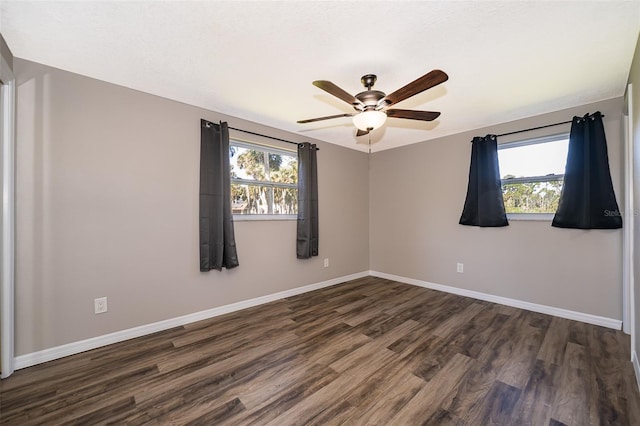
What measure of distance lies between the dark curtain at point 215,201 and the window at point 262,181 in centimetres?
22

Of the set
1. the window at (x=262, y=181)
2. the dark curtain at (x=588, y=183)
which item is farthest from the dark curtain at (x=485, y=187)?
the window at (x=262, y=181)

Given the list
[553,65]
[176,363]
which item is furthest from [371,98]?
[176,363]

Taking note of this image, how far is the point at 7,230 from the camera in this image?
184 cm

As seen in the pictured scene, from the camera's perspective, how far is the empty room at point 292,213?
1.59 meters

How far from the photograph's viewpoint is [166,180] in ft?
8.61

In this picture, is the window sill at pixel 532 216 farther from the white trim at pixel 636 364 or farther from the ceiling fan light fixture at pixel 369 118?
the ceiling fan light fixture at pixel 369 118

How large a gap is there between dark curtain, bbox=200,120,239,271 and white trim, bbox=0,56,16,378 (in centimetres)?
134

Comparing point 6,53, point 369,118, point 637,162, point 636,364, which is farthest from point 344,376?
point 6,53

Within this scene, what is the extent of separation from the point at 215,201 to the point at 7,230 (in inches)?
59.9

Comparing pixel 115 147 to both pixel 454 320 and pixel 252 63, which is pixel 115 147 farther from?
pixel 454 320

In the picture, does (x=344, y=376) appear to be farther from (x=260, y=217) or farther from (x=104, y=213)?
(x=104, y=213)

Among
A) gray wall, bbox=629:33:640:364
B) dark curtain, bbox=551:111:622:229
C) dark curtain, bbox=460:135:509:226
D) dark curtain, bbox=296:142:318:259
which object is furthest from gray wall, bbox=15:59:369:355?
dark curtain, bbox=551:111:622:229

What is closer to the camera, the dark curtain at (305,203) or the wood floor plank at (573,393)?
the wood floor plank at (573,393)

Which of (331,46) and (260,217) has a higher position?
(331,46)
